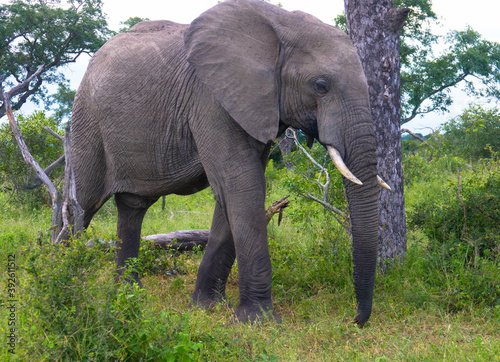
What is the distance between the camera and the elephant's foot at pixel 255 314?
496cm

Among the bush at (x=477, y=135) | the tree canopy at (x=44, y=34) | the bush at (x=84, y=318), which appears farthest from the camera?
the tree canopy at (x=44, y=34)

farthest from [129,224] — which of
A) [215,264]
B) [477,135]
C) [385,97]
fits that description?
[477,135]

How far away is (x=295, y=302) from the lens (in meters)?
5.64

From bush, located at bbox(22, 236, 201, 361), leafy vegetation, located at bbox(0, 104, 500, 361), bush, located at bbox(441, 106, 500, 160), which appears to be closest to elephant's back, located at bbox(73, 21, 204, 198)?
A: leafy vegetation, located at bbox(0, 104, 500, 361)

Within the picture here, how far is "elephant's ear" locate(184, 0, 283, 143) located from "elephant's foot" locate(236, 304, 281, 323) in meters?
1.55

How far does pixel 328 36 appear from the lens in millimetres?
4715

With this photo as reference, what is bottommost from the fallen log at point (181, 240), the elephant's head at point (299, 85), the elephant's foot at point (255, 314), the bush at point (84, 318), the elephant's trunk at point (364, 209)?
the fallen log at point (181, 240)

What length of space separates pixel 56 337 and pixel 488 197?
474 centimetres

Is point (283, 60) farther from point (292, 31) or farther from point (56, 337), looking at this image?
point (56, 337)

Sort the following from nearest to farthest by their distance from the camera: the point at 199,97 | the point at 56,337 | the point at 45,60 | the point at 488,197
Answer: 1. the point at 56,337
2. the point at 199,97
3. the point at 488,197
4. the point at 45,60

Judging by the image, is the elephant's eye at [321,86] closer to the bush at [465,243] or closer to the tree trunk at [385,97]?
the tree trunk at [385,97]

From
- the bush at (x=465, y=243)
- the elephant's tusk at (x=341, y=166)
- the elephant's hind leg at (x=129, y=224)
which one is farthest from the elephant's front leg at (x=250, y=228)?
the bush at (x=465, y=243)

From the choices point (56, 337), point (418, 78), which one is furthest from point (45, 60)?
point (56, 337)

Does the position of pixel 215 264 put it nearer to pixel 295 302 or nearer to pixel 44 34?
pixel 295 302
